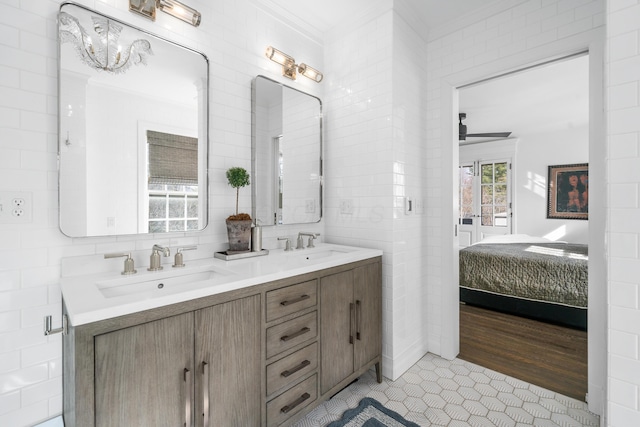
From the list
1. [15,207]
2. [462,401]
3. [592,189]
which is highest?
[592,189]

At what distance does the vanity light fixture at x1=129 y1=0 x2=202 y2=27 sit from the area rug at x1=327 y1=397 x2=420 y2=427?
2451 millimetres

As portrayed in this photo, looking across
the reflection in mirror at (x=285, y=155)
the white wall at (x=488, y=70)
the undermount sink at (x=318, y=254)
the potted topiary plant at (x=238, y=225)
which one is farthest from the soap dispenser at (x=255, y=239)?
the white wall at (x=488, y=70)

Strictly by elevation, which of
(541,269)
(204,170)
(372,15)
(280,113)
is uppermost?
(372,15)

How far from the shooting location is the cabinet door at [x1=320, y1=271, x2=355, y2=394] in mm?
1722

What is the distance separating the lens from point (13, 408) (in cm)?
125

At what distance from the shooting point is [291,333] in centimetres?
154

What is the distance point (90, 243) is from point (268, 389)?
1.10 meters

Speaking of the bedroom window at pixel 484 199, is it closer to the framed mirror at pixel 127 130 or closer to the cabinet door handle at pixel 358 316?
the cabinet door handle at pixel 358 316

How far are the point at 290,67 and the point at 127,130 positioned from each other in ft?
4.19

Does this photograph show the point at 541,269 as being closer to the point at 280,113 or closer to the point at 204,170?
the point at 280,113

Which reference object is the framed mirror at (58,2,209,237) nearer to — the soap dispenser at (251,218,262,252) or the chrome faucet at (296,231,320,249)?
the soap dispenser at (251,218,262,252)

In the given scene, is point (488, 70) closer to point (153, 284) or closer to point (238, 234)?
point (238, 234)

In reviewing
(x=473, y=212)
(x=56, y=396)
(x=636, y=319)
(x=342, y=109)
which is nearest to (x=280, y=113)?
(x=342, y=109)

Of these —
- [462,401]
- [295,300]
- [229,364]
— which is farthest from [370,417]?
[229,364]
